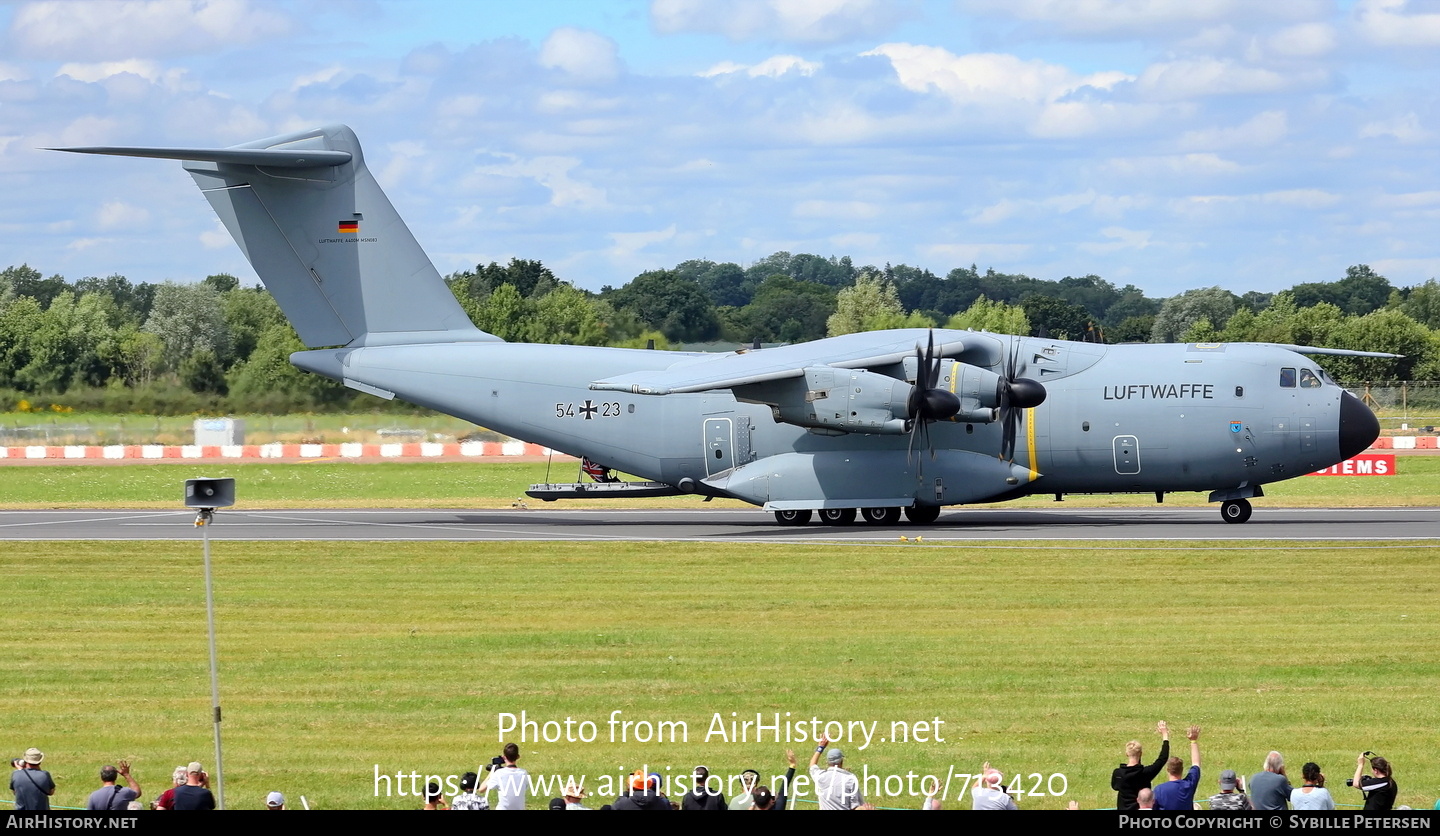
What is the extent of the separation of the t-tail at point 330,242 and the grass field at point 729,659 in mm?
8716

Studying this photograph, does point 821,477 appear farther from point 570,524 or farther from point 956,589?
point 956,589

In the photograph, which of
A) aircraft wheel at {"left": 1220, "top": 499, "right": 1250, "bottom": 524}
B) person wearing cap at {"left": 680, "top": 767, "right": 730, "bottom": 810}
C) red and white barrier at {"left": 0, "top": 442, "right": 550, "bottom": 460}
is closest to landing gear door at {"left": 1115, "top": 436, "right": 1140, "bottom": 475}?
aircraft wheel at {"left": 1220, "top": 499, "right": 1250, "bottom": 524}

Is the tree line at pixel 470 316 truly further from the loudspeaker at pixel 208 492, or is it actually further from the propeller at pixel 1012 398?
the loudspeaker at pixel 208 492

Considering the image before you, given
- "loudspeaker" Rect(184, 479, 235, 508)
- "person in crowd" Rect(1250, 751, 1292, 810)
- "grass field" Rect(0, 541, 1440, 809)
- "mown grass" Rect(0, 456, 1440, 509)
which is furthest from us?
"mown grass" Rect(0, 456, 1440, 509)

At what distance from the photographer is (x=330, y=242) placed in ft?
117

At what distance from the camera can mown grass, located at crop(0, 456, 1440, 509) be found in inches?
1708

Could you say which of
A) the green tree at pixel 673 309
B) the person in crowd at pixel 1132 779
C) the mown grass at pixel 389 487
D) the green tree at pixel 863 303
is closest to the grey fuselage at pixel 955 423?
the mown grass at pixel 389 487

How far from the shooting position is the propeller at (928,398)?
104 feet

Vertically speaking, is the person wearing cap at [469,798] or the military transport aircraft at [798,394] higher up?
the military transport aircraft at [798,394]

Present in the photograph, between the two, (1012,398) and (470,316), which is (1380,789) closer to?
(1012,398)

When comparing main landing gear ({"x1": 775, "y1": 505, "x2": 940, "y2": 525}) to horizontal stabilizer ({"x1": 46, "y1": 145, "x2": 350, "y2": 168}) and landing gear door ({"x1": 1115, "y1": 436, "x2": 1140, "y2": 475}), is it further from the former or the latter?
horizontal stabilizer ({"x1": 46, "y1": 145, "x2": 350, "y2": 168})

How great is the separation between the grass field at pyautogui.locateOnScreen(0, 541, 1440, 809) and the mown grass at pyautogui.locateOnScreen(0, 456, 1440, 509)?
14597 millimetres

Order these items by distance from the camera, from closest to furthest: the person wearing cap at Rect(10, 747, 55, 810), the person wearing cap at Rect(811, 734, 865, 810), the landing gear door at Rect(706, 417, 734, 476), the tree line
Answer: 1. the person wearing cap at Rect(811, 734, 865, 810)
2. the person wearing cap at Rect(10, 747, 55, 810)
3. the landing gear door at Rect(706, 417, 734, 476)
4. the tree line

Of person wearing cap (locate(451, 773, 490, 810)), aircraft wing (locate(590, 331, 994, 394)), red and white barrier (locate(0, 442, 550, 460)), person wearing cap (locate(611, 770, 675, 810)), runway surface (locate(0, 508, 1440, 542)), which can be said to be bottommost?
person wearing cap (locate(451, 773, 490, 810))
